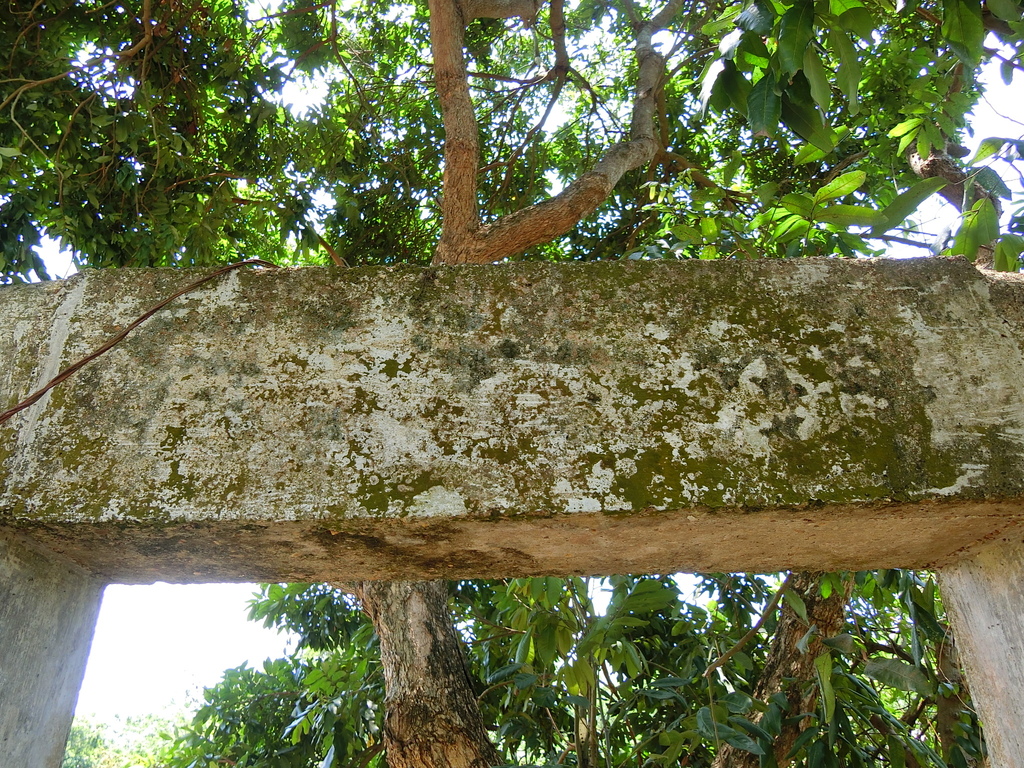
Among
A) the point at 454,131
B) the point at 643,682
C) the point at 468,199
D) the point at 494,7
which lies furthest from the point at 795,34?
the point at 643,682

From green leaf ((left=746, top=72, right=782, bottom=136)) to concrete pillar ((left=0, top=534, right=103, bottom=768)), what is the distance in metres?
1.52

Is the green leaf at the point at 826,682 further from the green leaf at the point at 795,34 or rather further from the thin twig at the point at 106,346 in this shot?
the thin twig at the point at 106,346

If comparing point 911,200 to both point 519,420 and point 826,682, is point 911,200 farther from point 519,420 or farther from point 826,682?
point 826,682

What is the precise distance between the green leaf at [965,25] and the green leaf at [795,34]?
13.5 inches

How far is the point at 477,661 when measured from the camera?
4.55 metres

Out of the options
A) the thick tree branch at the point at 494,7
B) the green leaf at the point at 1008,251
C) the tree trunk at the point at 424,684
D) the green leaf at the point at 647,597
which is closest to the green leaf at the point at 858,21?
the green leaf at the point at 1008,251

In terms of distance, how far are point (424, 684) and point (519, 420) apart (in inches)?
94.0

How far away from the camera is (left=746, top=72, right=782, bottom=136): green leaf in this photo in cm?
147

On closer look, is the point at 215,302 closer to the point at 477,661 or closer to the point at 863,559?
the point at 863,559

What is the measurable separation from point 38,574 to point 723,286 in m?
1.30

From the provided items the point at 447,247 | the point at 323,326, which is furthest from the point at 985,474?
the point at 447,247

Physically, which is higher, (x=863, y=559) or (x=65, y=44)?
(x=65, y=44)

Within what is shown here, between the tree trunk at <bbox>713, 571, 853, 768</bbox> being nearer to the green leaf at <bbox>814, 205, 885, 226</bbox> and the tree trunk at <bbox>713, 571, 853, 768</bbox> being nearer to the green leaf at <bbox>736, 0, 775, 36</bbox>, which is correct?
the green leaf at <bbox>814, 205, 885, 226</bbox>

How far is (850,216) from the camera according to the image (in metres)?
1.79
